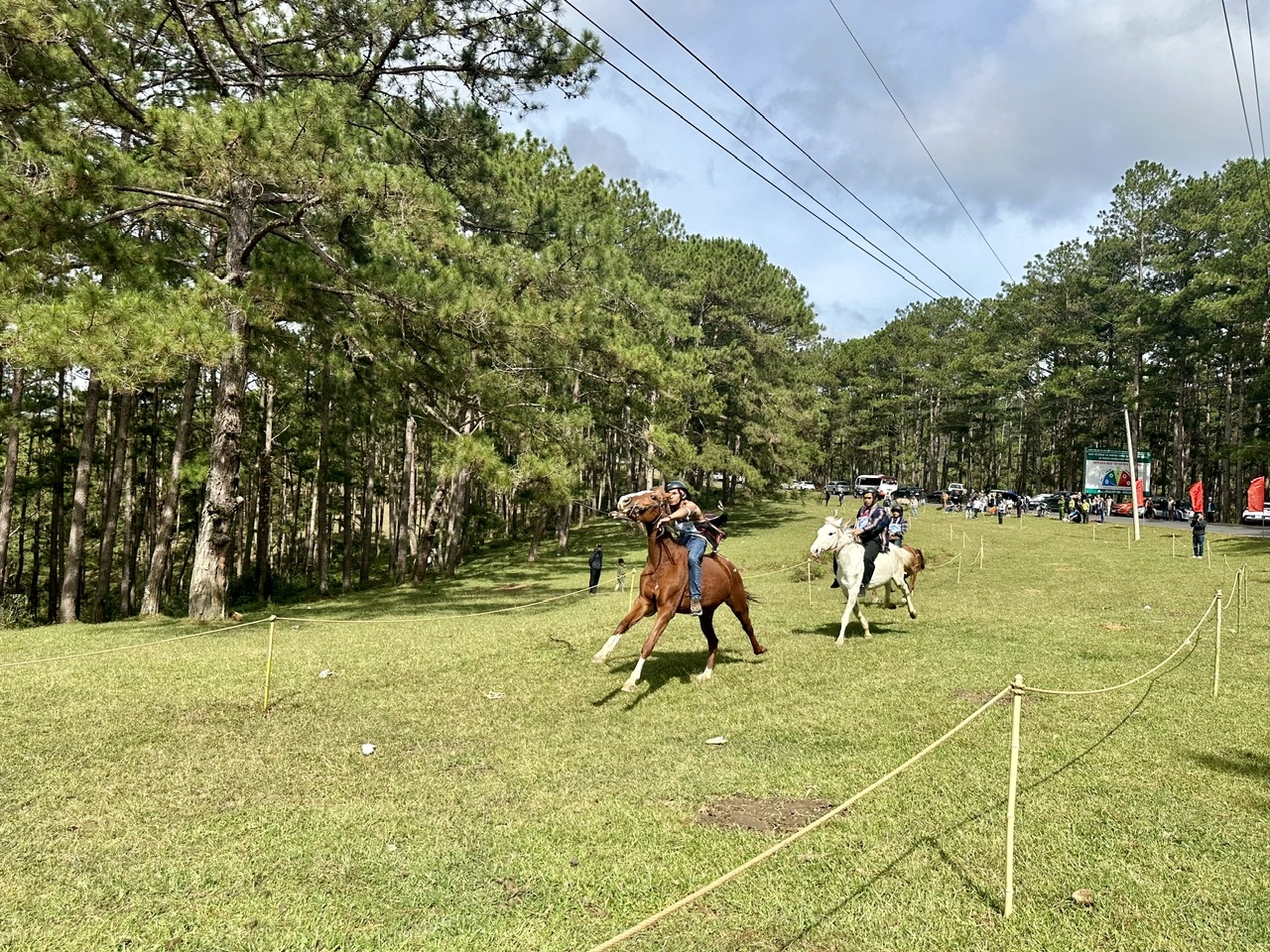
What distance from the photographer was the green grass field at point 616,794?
13.4 feet

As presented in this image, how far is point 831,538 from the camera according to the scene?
12.0 meters

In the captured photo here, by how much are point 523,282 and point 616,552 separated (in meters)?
15.7

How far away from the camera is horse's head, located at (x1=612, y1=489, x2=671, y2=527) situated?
28.3 feet

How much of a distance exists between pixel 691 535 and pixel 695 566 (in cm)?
43

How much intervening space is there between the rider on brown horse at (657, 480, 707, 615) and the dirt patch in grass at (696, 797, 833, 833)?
3.74 m

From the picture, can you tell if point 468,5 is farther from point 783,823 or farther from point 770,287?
point 770,287

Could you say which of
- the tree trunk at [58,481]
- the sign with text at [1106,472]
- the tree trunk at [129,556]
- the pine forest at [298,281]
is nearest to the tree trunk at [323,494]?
the pine forest at [298,281]

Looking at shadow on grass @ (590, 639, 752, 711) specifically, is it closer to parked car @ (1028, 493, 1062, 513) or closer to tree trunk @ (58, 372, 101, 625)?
tree trunk @ (58, 372, 101, 625)

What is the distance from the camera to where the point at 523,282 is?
Answer: 17.7 metres

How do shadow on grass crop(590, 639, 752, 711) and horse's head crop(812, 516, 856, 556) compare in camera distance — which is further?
horse's head crop(812, 516, 856, 556)

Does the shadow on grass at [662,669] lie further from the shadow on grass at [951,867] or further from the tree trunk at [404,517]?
the tree trunk at [404,517]

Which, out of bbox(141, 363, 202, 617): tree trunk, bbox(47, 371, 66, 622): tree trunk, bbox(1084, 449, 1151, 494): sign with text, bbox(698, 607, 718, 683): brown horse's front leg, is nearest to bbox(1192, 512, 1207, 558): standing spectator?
bbox(698, 607, 718, 683): brown horse's front leg

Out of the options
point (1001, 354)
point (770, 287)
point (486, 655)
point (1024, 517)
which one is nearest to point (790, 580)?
point (486, 655)

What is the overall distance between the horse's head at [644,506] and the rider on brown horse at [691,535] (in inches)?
4.0
